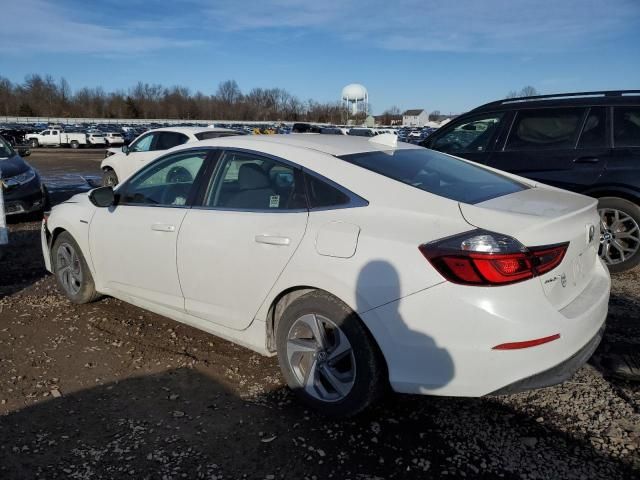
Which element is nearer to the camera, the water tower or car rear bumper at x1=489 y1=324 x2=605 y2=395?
car rear bumper at x1=489 y1=324 x2=605 y2=395

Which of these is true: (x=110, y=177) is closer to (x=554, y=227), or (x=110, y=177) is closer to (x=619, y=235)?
(x=619, y=235)

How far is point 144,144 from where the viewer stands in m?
11.8

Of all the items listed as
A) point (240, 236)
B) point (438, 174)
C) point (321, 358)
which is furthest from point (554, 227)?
point (240, 236)

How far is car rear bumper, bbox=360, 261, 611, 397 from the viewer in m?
2.47

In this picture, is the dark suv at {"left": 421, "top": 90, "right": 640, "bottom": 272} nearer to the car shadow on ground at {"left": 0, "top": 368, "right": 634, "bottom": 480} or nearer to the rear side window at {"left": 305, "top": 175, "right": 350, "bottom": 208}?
the car shadow on ground at {"left": 0, "top": 368, "right": 634, "bottom": 480}

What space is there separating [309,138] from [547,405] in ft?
7.52

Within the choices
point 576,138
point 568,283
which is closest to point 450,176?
point 568,283

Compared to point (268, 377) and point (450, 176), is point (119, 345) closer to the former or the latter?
point (268, 377)

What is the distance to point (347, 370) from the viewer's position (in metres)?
3.00

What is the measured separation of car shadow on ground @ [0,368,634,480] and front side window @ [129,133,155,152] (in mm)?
9068

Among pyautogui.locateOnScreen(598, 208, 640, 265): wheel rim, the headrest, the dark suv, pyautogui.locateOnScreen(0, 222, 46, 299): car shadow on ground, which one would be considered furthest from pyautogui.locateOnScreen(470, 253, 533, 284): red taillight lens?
pyautogui.locateOnScreen(0, 222, 46, 299): car shadow on ground

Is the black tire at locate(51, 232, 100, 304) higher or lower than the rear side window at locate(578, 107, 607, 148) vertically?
lower

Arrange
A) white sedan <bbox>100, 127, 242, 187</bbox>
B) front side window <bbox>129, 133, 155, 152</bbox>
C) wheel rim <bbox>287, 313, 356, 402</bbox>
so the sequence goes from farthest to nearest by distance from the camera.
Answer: front side window <bbox>129, 133, 155, 152</bbox> < white sedan <bbox>100, 127, 242, 187</bbox> < wheel rim <bbox>287, 313, 356, 402</bbox>

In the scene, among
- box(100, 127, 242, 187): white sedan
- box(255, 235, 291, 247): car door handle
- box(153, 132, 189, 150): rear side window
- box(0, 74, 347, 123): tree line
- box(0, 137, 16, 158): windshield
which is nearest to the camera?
box(255, 235, 291, 247): car door handle
